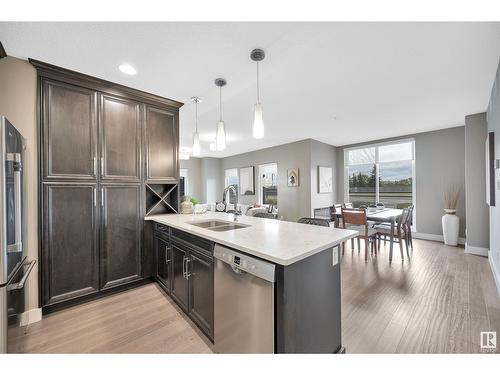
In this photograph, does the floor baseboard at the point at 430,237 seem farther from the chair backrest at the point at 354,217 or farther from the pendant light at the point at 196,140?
the pendant light at the point at 196,140

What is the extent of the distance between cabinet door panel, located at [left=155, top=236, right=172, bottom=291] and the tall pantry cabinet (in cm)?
20

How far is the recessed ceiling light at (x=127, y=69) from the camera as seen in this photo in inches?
81.7

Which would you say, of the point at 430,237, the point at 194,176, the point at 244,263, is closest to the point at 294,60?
the point at 244,263

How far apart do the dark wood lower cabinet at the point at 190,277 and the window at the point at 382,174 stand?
18.0ft

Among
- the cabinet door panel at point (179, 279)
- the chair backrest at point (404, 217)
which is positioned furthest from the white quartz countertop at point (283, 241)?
the chair backrest at point (404, 217)

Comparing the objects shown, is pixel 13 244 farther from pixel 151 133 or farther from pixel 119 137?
pixel 151 133

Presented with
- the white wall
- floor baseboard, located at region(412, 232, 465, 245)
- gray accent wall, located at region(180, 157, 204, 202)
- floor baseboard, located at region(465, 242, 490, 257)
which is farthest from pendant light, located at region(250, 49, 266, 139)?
gray accent wall, located at region(180, 157, 204, 202)

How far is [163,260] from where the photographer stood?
2420 millimetres

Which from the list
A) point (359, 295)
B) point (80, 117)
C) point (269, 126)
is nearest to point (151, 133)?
point (80, 117)

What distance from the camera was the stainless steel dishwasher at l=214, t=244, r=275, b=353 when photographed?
1.17 m

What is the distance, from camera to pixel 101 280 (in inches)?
91.7

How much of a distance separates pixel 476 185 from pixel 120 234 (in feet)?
18.5

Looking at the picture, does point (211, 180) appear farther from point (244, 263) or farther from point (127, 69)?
point (244, 263)
